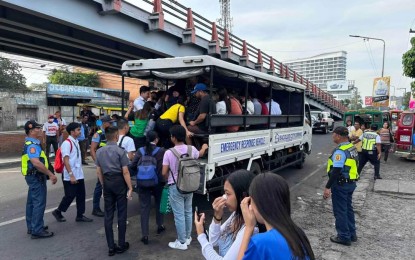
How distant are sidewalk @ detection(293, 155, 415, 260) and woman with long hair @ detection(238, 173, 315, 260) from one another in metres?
2.91

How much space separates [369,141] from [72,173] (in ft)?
23.8

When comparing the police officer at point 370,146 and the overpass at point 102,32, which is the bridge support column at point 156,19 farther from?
the police officer at point 370,146

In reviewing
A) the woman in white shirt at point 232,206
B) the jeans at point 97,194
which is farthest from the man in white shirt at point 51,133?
the woman in white shirt at point 232,206

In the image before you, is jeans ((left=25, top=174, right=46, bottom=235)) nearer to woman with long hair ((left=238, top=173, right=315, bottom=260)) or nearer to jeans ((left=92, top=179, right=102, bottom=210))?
jeans ((left=92, top=179, right=102, bottom=210))

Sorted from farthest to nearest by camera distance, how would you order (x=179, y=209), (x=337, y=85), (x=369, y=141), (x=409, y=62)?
(x=337, y=85) → (x=409, y=62) → (x=369, y=141) → (x=179, y=209)

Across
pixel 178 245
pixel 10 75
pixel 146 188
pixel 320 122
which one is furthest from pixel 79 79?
pixel 178 245

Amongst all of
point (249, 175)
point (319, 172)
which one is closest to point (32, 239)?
point (249, 175)

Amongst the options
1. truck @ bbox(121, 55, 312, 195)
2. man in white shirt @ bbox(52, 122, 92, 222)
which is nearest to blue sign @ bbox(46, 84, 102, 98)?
truck @ bbox(121, 55, 312, 195)

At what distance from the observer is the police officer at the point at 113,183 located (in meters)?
3.98

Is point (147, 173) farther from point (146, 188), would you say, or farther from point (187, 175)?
point (187, 175)

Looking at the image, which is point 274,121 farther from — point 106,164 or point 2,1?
point 2,1

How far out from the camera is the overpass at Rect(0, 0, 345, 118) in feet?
28.3

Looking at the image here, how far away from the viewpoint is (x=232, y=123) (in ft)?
19.3

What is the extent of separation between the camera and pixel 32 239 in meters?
4.42
